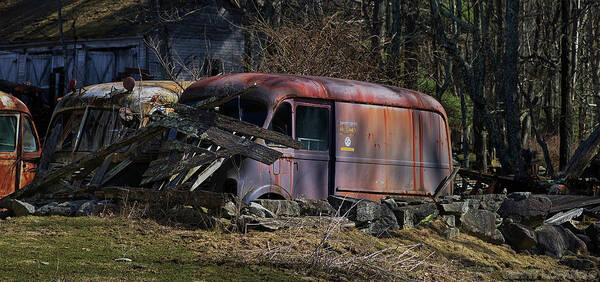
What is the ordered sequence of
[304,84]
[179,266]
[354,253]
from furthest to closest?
[304,84] → [354,253] → [179,266]

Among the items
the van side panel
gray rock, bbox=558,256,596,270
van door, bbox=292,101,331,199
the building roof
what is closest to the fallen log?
the van side panel

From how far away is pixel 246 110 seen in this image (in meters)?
11.6

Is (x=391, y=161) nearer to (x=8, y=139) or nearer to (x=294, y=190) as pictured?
(x=294, y=190)

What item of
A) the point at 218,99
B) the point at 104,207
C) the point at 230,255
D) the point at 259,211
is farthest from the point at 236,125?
the point at 230,255

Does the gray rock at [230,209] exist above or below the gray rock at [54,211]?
above

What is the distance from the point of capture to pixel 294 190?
11.4 metres

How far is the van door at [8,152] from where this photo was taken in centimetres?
1464

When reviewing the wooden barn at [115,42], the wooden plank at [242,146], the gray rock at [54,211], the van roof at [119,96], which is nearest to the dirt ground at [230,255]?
the gray rock at [54,211]

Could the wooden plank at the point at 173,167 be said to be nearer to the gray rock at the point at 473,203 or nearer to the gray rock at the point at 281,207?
the gray rock at the point at 281,207

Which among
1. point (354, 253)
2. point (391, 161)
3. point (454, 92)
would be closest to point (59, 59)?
point (454, 92)

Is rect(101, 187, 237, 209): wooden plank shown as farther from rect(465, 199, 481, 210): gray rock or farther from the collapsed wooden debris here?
rect(465, 199, 481, 210): gray rock

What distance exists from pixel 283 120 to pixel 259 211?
2.03 meters

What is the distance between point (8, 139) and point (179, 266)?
8.60m

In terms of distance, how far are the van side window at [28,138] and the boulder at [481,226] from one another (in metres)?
8.38
